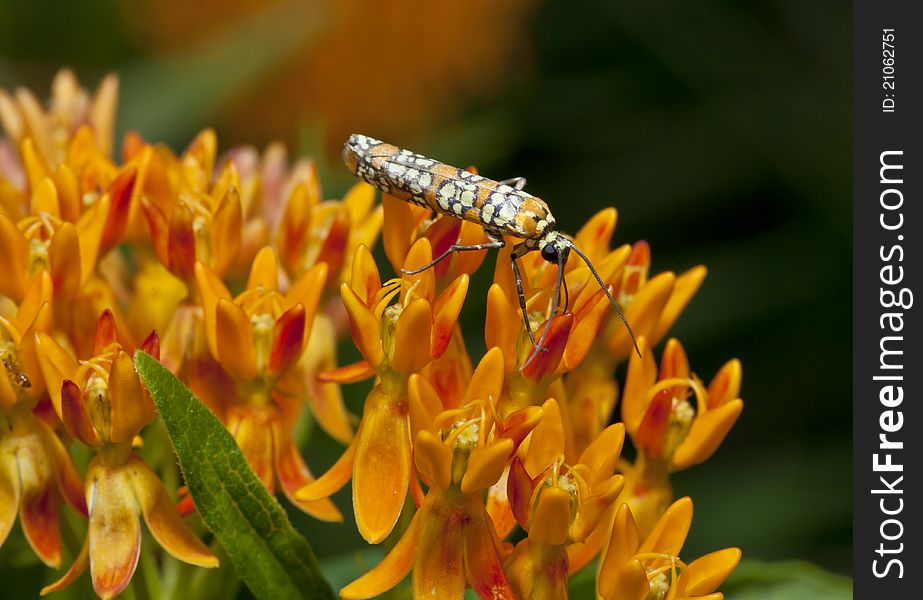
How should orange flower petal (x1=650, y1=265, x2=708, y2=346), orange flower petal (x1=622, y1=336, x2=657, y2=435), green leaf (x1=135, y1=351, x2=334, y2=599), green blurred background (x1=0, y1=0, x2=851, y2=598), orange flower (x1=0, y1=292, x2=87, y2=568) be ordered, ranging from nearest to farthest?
green leaf (x1=135, y1=351, x2=334, y2=599) → orange flower (x1=0, y1=292, x2=87, y2=568) → orange flower petal (x1=622, y1=336, x2=657, y2=435) → orange flower petal (x1=650, y1=265, x2=708, y2=346) → green blurred background (x1=0, y1=0, x2=851, y2=598)

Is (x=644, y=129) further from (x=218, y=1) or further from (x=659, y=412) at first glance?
(x=659, y=412)

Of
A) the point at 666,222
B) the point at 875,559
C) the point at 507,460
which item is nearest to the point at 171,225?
the point at 507,460

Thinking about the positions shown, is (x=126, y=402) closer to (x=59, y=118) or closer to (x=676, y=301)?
(x=676, y=301)

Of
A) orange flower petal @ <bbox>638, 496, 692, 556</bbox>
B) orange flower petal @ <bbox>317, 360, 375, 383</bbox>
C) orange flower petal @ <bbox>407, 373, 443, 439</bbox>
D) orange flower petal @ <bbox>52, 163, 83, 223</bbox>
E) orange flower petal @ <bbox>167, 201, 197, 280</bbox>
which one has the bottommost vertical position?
orange flower petal @ <bbox>638, 496, 692, 556</bbox>

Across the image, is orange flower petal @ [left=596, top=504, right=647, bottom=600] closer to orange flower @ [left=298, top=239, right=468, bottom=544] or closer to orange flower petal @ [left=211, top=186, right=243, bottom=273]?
orange flower @ [left=298, top=239, right=468, bottom=544]

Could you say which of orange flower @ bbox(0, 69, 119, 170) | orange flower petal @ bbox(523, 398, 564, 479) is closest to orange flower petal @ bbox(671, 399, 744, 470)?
orange flower petal @ bbox(523, 398, 564, 479)

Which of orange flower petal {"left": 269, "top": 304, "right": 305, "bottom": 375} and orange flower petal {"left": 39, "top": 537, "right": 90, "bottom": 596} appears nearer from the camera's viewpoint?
orange flower petal {"left": 39, "top": 537, "right": 90, "bottom": 596}

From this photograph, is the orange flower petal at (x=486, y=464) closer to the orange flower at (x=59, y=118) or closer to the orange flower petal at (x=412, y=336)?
the orange flower petal at (x=412, y=336)
